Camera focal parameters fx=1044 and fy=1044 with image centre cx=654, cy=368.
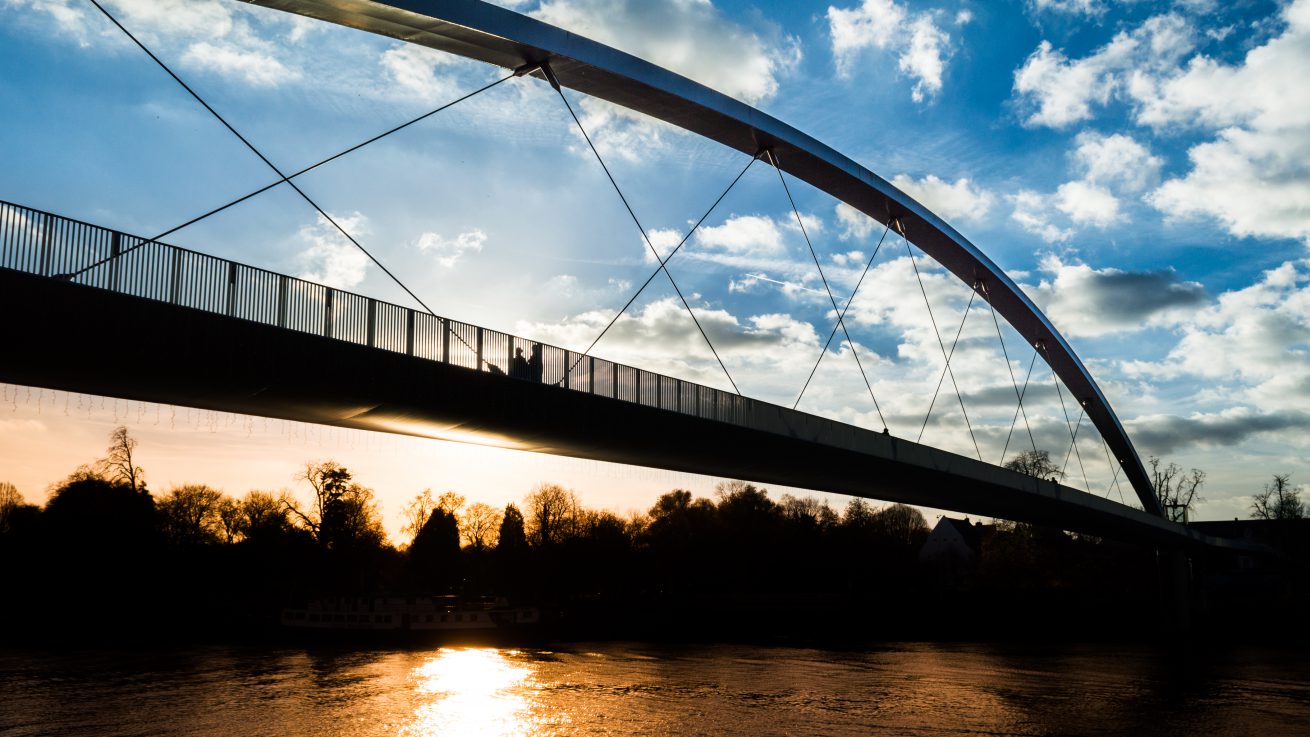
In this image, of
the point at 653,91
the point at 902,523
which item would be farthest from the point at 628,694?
the point at 902,523

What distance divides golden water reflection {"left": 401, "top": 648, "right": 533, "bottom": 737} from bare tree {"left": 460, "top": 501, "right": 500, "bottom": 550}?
136 feet

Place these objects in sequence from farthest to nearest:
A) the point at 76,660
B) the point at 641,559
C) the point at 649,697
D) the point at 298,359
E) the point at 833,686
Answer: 1. the point at 641,559
2. the point at 76,660
3. the point at 833,686
4. the point at 649,697
5. the point at 298,359

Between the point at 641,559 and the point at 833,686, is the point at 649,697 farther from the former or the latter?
the point at 641,559

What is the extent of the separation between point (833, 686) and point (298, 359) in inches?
687

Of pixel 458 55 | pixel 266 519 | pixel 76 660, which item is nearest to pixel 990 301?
pixel 458 55

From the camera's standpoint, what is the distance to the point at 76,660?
33.5 m

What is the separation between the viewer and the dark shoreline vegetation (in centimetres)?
4778

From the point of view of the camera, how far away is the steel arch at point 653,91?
20.1m

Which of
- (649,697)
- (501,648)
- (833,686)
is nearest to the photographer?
A: (649,697)

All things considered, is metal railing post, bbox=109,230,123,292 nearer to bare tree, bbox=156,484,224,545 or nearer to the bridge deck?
the bridge deck

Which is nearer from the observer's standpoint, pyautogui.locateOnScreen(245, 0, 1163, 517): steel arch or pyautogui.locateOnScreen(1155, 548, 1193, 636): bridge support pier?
pyautogui.locateOnScreen(245, 0, 1163, 517): steel arch

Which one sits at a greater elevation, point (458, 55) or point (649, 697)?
point (458, 55)

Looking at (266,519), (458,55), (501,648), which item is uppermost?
(458,55)

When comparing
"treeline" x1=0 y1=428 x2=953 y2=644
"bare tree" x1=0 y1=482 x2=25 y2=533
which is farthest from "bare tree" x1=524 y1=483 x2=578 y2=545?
"bare tree" x1=0 y1=482 x2=25 y2=533
